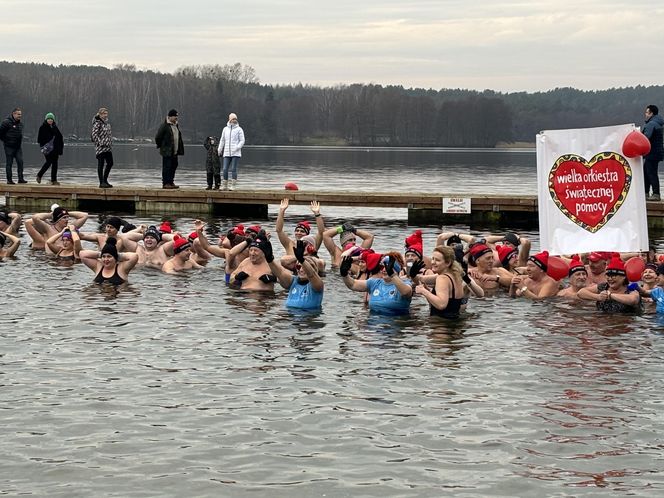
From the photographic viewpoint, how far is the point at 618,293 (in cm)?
1750

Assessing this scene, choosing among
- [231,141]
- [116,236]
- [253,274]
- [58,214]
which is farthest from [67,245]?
[231,141]

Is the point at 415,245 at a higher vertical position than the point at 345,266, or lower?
higher

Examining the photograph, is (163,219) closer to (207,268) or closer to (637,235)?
(207,268)

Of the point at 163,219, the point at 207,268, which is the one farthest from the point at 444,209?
the point at 207,268

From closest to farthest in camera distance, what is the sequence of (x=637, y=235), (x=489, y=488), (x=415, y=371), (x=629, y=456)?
(x=489, y=488)
(x=629, y=456)
(x=415, y=371)
(x=637, y=235)

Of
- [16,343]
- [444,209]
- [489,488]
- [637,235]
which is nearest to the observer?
[489,488]

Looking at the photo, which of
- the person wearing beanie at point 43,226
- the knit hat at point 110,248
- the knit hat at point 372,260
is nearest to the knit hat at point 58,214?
the person wearing beanie at point 43,226

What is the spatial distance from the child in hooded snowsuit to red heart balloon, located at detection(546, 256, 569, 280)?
14.7 meters

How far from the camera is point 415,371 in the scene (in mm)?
13656

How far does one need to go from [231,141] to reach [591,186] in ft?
52.9

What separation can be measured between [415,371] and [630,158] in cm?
617

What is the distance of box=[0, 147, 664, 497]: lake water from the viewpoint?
996cm

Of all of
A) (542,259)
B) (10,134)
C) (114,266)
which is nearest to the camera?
(542,259)

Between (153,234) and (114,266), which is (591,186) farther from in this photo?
(153,234)
